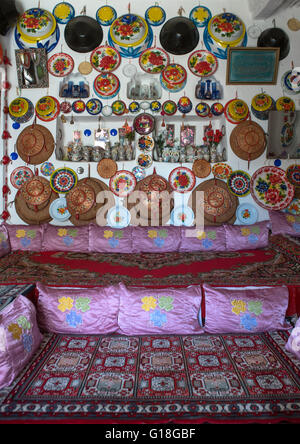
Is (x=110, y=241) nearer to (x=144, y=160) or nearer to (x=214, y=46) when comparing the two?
(x=144, y=160)

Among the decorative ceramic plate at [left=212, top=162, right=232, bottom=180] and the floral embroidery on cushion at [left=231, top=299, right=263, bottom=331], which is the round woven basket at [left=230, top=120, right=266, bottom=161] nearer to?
the decorative ceramic plate at [left=212, top=162, right=232, bottom=180]

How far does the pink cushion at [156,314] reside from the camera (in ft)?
6.56

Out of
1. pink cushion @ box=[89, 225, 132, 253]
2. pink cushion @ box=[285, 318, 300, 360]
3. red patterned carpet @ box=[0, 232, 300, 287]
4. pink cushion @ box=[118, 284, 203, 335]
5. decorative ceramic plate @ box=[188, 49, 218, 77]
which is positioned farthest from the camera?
decorative ceramic plate @ box=[188, 49, 218, 77]

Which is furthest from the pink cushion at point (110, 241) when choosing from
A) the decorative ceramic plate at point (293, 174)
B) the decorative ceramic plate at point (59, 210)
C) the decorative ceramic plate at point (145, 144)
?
the decorative ceramic plate at point (293, 174)

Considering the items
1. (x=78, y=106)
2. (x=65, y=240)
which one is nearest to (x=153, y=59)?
(x=78, y=106)

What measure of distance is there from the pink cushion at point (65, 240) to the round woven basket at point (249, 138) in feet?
6.62

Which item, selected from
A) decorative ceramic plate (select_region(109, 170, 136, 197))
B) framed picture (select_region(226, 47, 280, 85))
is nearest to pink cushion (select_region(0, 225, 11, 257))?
decorative ceramic plate (select_region(109, 170, 136, 197))

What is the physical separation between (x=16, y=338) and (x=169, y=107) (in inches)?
119

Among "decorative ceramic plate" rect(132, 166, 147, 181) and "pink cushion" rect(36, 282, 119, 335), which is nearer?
"pink cushion" rect(36, 282, 119, 335)

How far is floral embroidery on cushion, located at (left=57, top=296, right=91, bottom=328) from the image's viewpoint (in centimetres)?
201

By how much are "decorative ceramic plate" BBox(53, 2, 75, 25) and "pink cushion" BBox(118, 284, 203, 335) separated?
3.29m

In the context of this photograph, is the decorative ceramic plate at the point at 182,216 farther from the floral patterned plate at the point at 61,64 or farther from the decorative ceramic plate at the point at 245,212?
the floral patterned plate at the point at 61,64
